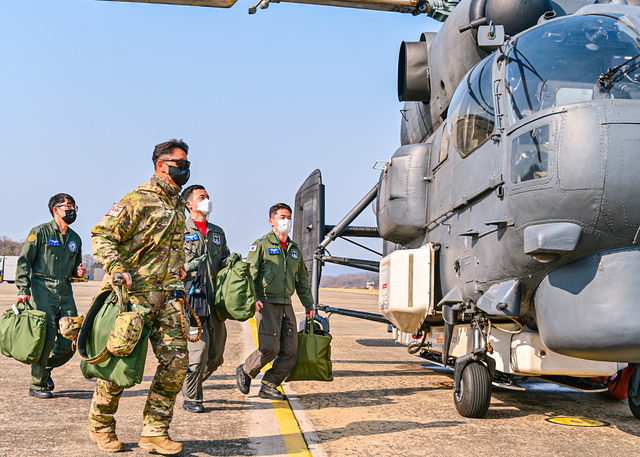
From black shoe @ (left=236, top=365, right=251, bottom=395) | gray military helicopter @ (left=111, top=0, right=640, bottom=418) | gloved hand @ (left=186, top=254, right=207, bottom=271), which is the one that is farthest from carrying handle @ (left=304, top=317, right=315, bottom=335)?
gloved hand @ (left=186, top=254, right=207, bottom=271)

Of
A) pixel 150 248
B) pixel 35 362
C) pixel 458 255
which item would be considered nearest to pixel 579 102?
pixel 458 255

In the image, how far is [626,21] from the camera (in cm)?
490

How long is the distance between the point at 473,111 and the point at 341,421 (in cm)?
284

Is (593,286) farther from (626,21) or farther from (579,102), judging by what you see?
(626,21)

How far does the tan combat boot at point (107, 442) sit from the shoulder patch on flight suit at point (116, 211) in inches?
53.6

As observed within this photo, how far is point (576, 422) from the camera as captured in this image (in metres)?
5.30

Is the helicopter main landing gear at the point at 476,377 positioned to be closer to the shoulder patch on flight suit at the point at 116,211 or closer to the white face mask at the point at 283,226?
the white face mask at the point at 283,226

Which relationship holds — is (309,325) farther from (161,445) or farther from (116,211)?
(116,211)

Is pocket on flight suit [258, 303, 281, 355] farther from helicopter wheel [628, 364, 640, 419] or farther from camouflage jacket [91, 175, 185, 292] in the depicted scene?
helicopter wheel [628, 364, 640, 419]

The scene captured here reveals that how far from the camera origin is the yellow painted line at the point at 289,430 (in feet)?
13.4

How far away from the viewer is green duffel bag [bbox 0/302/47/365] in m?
5.73

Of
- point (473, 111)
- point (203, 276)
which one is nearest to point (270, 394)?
point (203, 276)

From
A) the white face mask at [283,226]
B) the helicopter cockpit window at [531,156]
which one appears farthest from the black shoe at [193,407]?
the helicopter cockpit window at [531,156]

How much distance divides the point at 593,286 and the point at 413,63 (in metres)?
4.43
